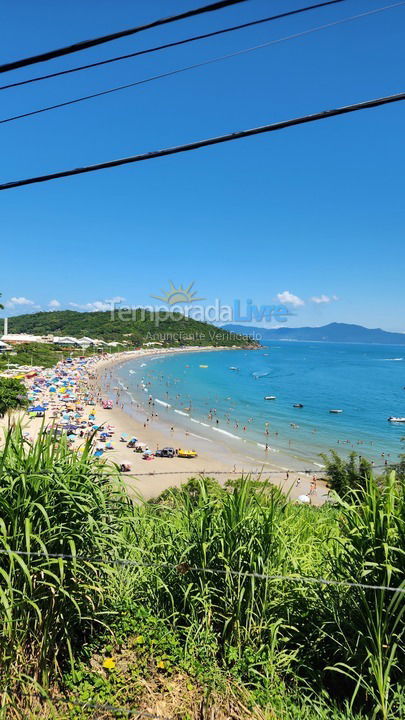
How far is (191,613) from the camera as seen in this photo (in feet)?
8.64

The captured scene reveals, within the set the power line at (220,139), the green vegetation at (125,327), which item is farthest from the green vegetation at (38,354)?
the power line at (220,139)

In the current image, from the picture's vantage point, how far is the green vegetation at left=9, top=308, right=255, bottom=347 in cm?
12162

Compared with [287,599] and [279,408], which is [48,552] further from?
[279,408]

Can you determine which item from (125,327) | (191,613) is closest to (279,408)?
(191,613)

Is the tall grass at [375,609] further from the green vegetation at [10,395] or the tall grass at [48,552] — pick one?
the green vegetation at [10,395]

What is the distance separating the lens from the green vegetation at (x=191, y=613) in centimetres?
207

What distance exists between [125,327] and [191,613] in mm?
131937

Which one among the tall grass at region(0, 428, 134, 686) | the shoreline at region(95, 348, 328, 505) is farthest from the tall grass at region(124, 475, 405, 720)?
the shoreline at region(95, 348, 328, 505)

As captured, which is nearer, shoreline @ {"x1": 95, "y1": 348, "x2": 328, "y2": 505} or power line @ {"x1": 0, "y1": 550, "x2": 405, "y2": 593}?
power line @ {"x1": 0, "y1": 550, "x2": 405, "y2": 593}

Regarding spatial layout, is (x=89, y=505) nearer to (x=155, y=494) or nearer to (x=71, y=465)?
(x=71, y=465)

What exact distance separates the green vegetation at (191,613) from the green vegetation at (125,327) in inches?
4504

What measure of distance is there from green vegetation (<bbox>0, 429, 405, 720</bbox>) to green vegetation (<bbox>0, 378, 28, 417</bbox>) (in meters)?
25.7

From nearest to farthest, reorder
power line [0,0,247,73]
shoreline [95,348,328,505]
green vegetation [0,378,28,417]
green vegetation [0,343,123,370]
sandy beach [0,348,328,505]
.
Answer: power line [0,0,247,73], sandy beach [0,348,328,505], shoreline [95,348,328,505], green vegetation [0,378,28,417], green vegetation [0,343,123,370]

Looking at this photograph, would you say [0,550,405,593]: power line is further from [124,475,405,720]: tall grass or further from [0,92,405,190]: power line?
Answer: [0,92,405,190]: power line
